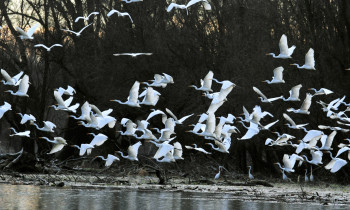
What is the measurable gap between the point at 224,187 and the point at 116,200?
5626 mm

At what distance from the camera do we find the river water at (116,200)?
1512cm

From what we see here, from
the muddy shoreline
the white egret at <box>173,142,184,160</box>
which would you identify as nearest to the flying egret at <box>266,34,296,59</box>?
the muddy shoreline

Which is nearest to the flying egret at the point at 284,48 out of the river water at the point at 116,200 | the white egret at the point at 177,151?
the river water at the point at 116,200

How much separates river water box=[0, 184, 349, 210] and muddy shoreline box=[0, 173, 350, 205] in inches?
35.5

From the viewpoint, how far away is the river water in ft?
49.6

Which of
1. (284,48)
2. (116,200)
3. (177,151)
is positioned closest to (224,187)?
(177,151)

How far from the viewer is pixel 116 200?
54.4 feet

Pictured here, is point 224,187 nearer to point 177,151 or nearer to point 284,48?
point 177,151

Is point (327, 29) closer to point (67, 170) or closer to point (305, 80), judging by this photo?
point (305, 80)

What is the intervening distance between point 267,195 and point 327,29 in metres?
8.61

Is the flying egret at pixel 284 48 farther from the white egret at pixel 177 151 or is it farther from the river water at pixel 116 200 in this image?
the white egret at pixel 177 151

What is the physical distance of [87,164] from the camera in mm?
31344

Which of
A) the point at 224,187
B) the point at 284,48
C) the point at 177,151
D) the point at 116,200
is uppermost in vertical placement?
the point at 284,48

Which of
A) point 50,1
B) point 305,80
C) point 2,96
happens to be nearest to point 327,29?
point 305,80
